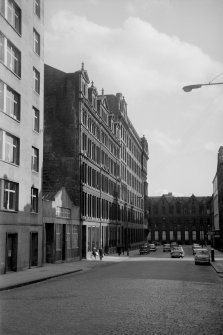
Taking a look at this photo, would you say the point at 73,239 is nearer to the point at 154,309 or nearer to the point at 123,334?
the point at 154,309

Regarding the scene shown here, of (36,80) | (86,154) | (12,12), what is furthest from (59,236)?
(12,12)

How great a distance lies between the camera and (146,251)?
69250 millimetres

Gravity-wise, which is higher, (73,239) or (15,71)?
(15,71)

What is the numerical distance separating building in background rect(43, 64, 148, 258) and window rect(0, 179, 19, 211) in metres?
15.1

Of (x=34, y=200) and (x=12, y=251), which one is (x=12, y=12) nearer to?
(x=34, y=200)

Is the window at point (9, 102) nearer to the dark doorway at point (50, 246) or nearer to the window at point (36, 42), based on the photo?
the window at point (36, 42)

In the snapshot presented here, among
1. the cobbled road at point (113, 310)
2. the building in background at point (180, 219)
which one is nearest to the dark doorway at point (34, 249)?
the cobbled road at point (113, 310)

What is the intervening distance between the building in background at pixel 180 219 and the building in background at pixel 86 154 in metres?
62.5

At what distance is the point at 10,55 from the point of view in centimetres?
3194

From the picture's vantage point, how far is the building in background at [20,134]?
3006 cm

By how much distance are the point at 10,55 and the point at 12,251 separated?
13974mm

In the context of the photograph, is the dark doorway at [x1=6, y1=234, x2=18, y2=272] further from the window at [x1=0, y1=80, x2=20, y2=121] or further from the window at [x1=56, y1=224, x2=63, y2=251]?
the window at [x1=56, y1=224, x2=63, y2=251]

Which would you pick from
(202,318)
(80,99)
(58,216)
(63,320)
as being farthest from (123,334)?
(80,99)

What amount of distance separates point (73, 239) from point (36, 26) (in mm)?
21747
